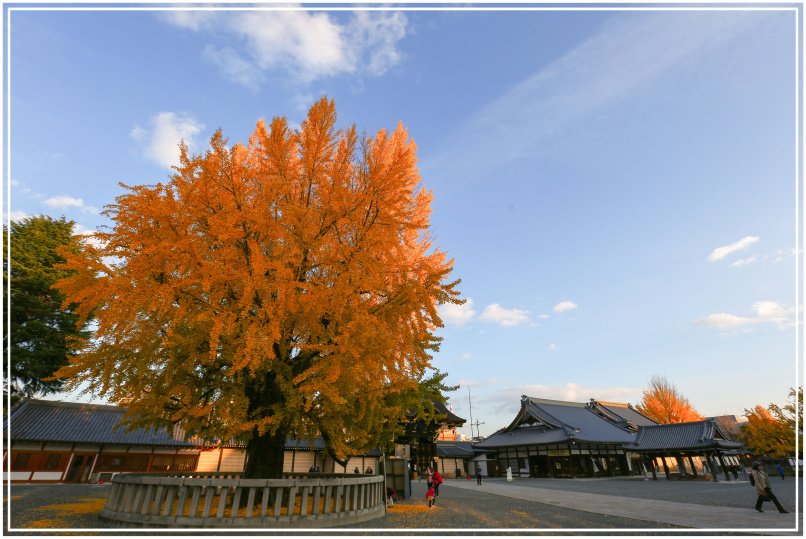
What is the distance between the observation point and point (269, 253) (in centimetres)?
970

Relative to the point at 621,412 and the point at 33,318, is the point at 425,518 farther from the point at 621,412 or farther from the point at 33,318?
the point at 621,412

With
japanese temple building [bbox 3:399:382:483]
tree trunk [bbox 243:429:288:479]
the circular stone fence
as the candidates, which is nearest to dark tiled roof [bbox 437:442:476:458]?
japanese temple building [bbox 3:399:382:483]

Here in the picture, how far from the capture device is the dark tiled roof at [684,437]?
27.1 m

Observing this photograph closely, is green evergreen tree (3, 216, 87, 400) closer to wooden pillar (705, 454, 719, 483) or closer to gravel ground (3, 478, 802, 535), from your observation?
gravel ground (3, 478, 802, 535)

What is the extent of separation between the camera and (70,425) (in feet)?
71.1

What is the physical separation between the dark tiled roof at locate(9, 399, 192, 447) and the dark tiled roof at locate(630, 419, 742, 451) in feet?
109

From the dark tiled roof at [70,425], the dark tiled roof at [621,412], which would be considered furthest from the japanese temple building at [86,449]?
the dark tiled roof at [621,412]

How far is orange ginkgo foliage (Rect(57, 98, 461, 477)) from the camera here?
26.1 ft

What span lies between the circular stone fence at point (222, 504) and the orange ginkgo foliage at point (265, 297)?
1.06 meters

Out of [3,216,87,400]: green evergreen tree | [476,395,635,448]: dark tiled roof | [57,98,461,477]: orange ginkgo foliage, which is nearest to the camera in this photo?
[57,98,461,477]: orange ginkgo foliage

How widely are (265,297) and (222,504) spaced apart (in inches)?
175

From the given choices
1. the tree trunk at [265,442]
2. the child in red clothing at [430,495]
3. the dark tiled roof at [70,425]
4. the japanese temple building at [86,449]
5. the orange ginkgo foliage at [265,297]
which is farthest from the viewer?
the dark tiled roof at [70,425]

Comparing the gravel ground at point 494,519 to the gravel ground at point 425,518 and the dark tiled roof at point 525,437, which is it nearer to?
the gravel ground at point 425,518

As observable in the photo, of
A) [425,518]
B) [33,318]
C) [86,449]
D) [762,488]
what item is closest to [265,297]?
[425,518]
